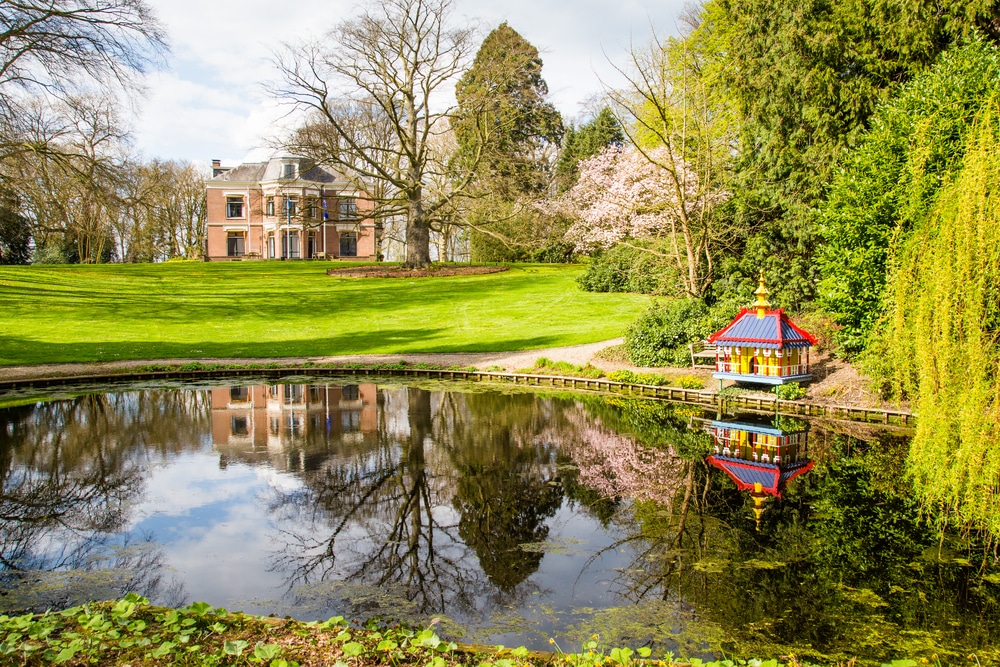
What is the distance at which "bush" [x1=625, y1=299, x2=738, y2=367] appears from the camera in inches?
732

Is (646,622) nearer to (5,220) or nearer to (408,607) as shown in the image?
(408,607)

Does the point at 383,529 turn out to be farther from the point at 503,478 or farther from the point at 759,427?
the point at 759,427

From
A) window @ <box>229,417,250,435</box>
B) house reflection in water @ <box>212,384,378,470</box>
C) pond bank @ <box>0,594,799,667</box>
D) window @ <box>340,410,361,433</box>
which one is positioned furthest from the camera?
window @ <box>340,410,361,433</box>

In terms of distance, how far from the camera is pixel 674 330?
19000 millimetres

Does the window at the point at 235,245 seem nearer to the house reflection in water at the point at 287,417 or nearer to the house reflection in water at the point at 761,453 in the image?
the house reflection in water at the point at 287,417

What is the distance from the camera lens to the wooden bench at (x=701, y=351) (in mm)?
17406

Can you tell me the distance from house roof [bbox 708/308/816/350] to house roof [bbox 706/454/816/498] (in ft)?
13.8

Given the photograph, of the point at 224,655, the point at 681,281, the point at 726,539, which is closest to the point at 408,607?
the point at 224,655

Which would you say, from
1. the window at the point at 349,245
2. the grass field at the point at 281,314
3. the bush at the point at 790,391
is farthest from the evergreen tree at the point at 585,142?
the bush at the point at 790,391

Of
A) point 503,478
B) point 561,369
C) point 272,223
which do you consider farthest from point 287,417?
point 272,223

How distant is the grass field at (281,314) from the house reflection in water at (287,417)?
528 cm

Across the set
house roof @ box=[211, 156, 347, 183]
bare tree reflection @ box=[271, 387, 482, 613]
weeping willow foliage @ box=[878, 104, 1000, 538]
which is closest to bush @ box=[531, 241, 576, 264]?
house roof @ box=[211, 156, 347, 183]

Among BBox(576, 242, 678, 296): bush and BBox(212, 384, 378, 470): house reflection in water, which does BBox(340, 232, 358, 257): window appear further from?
BBox(212, 384, 378, 470): house reflection in water

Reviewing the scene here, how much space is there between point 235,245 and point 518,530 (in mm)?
51413
